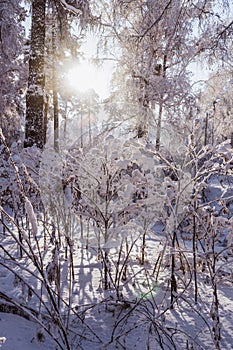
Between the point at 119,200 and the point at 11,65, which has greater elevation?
the point at 11,65

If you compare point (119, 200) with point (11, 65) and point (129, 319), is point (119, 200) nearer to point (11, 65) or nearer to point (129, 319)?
point (129, 319)

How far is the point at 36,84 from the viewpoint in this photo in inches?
245

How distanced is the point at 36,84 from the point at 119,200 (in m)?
3.71

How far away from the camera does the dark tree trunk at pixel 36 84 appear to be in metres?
6.13

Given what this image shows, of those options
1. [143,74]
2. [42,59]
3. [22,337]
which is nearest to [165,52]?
[143,74]

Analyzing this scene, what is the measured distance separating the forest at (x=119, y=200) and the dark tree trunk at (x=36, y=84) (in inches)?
0.8

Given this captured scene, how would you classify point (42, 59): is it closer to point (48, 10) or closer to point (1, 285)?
point (48, 10)

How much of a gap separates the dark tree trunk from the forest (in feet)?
0.06

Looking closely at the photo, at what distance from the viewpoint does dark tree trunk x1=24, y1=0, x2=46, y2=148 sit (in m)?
6.13

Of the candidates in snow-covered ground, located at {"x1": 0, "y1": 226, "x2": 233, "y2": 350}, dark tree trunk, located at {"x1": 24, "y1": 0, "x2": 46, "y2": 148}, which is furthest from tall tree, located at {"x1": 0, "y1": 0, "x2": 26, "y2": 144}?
snow-covered ground, located at {"x1": 0, "y1": 226, "x2": 233, "y2": 350}

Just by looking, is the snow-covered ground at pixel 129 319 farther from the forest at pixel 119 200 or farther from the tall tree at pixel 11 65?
the tall tree at pixel 11 65

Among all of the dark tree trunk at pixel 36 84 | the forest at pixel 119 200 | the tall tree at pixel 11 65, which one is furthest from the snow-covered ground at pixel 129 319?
the tall tree at pixel 11 65

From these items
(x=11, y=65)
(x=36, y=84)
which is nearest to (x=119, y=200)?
(x=36, y=84)

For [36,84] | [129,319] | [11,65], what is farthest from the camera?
[11,65]
